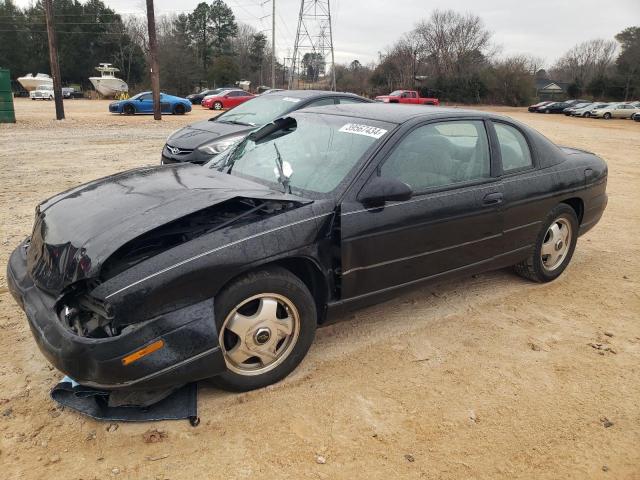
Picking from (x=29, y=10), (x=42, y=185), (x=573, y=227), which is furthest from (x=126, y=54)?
(x=573, y=227)

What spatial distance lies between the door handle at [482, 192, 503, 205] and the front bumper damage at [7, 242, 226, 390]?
230 centimetres

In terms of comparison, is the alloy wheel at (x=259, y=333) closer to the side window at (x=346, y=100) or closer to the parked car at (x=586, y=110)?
the side window at (x=346, y=100)

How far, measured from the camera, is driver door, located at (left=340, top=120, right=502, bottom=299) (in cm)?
320

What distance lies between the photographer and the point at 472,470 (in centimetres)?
245

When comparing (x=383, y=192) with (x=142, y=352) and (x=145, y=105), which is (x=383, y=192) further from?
(x=145, y=105)

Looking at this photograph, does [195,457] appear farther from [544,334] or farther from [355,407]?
[544,334]

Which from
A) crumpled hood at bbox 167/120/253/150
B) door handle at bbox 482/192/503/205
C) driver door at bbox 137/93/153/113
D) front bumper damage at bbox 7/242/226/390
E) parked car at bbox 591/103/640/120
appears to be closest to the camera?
front bumper damage at bbox 7/242/226/390

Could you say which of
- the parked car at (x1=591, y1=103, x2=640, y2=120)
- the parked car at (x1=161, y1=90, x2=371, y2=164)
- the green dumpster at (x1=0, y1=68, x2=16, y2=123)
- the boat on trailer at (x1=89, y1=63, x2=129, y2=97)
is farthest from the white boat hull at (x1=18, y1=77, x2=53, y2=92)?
the parked car at (x1=591, y1=103, x2=640, y2=120)

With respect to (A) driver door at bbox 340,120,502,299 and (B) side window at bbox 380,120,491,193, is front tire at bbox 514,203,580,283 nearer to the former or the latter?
(A) driver door at bbox 340,120,502,299

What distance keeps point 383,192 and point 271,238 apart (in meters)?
0.79

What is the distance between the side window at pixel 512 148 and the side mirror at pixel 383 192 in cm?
135

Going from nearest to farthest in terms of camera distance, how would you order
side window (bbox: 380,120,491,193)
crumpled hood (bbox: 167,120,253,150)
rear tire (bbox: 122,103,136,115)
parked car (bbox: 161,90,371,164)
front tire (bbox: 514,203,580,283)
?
side window (bbox: 380,120,491,193) < front tire (bbox: 514,203,580,283) < parked car (bbox: 161,90,371,164) < crumpled hood (bbox: 167,120,253,150) < rear tire (bbox: 122,103,136,115)

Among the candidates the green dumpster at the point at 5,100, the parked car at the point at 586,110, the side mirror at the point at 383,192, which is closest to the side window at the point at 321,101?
the side mirror at the point at 383,192

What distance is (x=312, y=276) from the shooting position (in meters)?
3.11
